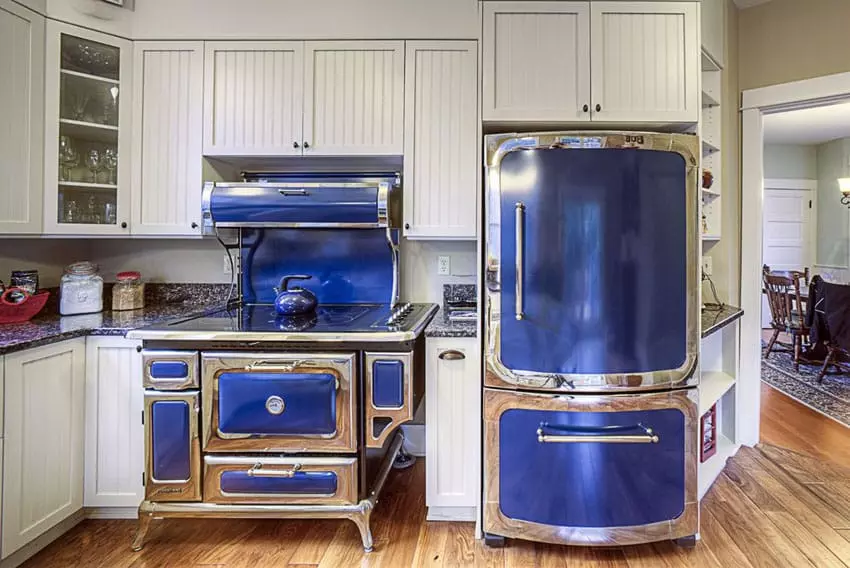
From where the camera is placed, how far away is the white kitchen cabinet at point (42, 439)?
1.66 m

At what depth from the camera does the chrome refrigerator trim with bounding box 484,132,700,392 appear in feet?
5.67

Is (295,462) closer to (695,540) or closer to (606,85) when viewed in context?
(695,540)

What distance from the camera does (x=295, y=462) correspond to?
1827 millimetres

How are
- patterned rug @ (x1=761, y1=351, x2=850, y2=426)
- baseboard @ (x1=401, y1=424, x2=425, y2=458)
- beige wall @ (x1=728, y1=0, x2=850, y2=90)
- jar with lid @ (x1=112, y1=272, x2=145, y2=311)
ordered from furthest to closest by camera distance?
patterned rug @ (x1=761, y1=351, x2=850, y2=426) < baseboard @ (x1=401, y1=424, x2=425, y2=458) < beige wall @ (x1=728, y1=0, x2=850, y2=90) < jar with lid @ (x1=112, y1=272, x2=145, y2=311)

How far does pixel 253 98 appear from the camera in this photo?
7.51 ft

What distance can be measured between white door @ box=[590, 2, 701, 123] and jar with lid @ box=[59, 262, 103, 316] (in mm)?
2419

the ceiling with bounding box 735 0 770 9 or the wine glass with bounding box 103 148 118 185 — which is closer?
the wine glass with bounding box 103 148 118 185

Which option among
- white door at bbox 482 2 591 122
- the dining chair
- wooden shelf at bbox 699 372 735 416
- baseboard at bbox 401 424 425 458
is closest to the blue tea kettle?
baseboard at bbox 401 424 425 458

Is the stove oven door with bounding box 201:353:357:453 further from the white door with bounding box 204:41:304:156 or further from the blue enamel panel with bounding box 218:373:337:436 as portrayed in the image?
the white door with bounding box 204:41:304:156

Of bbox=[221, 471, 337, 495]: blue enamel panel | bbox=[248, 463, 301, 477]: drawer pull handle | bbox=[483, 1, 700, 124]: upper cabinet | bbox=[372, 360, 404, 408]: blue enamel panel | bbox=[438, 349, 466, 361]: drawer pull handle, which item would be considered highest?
bbox=[483, 1, 700, 124]: upper cabinet

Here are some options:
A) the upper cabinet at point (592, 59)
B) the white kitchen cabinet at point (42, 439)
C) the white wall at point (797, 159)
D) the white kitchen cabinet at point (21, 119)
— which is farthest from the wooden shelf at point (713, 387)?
the white wall at point (797, 159)

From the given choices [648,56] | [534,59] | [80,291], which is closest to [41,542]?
[80,291]

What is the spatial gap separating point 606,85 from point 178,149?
6.48 ft

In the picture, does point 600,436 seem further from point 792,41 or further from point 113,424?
point 792,41
